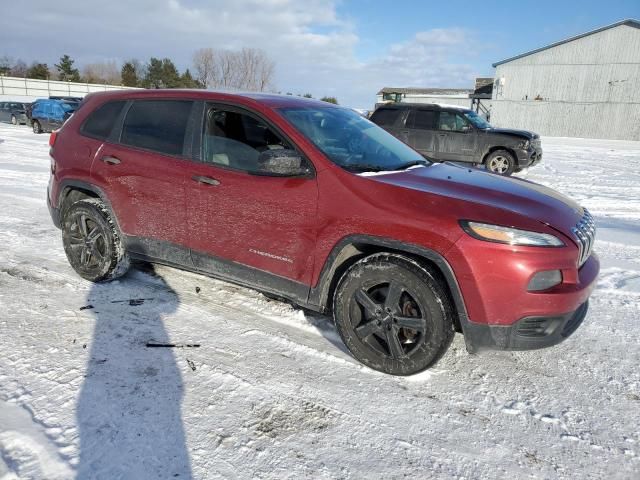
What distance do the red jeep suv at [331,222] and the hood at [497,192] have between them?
0.02 metres

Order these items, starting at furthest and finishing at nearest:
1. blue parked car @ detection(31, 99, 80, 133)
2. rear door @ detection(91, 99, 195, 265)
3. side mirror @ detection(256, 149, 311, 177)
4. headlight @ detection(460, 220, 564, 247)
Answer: blue parked car @ detection(31, 99, 80, 133) < rear door @ detection(91, 99, 195, 265) < side mirror @ detection(256, 149, 311, 177) < headlight @ detection(460, 220, 564, 247)

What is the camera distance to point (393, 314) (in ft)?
9.09

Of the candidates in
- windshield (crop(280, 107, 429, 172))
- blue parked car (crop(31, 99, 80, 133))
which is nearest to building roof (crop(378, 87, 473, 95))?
blue parked car (crop(31, 99, 80, 133))

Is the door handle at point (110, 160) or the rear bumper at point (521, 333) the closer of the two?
the rear bumper at point (521, 333)

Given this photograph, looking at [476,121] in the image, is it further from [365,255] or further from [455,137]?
[365,255]

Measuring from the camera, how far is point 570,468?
85.7 inches

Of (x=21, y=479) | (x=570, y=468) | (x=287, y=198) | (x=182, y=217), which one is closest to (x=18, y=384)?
(x=21, y=479)

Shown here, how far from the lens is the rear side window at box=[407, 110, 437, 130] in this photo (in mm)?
11266

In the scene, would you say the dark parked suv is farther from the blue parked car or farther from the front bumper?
the blue parked car

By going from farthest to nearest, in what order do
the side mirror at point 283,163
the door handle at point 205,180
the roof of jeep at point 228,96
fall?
the roof of jeep at point 228,96 → the door handle at point 205,180 → the side mirror at point 283,163

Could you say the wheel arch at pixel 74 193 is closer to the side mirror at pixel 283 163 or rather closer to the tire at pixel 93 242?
the tire at pixel 93 242

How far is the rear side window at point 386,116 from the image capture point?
454 inches

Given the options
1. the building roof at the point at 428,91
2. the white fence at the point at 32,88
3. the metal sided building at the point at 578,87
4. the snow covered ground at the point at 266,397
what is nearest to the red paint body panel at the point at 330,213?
the snow covered ground at the point at 266,397

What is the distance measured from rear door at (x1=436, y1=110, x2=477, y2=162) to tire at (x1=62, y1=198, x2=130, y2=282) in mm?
8918
